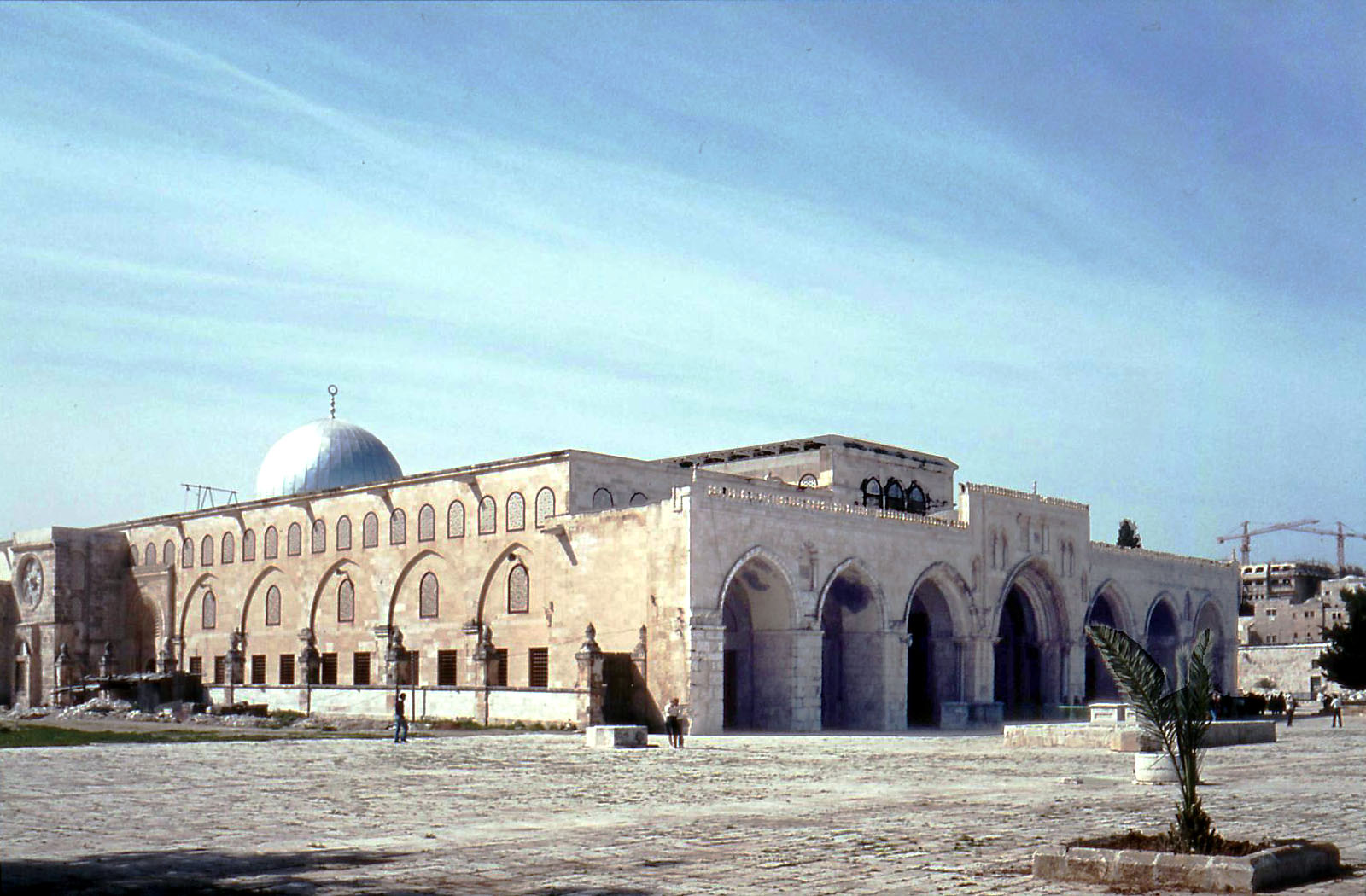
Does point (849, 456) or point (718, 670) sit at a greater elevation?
point (849, 456)

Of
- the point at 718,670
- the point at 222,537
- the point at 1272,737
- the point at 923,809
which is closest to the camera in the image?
the point at 923,809

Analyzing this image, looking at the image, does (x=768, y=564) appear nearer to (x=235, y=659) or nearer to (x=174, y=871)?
(x=235, y=659)

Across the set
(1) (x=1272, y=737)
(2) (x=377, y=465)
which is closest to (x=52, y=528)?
(2) (x=377, y=465)

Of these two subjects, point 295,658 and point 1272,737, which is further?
point 295,658

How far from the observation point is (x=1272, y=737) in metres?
30.1

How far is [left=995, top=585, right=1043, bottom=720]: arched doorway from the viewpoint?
49094 millimetres

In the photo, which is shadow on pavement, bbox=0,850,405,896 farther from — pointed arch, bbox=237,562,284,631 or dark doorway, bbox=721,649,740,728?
pointed arch, bbox=237,562,284,631

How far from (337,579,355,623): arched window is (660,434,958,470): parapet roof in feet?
36.8

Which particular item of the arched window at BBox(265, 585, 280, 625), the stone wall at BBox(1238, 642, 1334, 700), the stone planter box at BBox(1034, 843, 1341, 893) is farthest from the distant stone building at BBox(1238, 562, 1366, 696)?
the stone planter box at BBox(1034, 843, 1341, 893)

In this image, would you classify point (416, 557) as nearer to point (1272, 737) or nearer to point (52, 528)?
point (52, 528)

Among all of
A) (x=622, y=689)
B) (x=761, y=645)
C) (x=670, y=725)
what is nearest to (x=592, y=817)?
(x=670, y=725)

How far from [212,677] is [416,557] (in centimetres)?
1280

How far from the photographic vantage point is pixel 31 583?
5562cm

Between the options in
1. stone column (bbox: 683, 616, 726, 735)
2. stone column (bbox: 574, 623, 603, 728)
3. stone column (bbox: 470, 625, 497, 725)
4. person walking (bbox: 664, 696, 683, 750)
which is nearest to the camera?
person walking (bbox: 664, 696, 683, 750)
